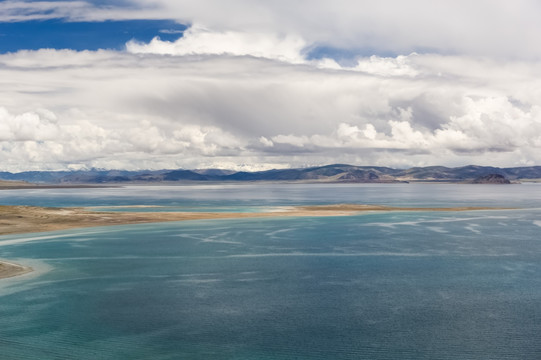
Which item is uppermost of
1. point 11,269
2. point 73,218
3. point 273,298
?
point 73,218

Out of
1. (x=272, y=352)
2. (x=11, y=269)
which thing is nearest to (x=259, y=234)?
(x=11, y=269)

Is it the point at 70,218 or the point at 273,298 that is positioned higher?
the point at 70,218

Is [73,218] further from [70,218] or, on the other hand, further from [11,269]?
[11,269]

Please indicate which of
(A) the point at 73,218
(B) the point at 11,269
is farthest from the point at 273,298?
(A) the point at 73,218

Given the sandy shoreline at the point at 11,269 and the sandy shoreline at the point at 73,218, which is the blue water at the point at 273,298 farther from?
the sandy shoreline at the point at 73,218

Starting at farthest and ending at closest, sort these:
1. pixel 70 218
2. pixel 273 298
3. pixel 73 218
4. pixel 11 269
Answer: pixel 73 218 < pixel 70 218 < pixel 11 269 < pixel 273 298

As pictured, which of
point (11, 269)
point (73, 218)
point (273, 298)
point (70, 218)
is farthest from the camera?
point (73, 218)

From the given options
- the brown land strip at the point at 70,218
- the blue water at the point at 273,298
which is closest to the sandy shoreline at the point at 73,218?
the brown land strip at the point at 70,218

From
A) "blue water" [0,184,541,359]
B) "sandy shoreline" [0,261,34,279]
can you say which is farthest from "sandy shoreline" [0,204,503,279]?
"sandy shoreline" [0,261,34,279]

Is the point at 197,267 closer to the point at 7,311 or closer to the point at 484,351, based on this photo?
the point at 7,311
